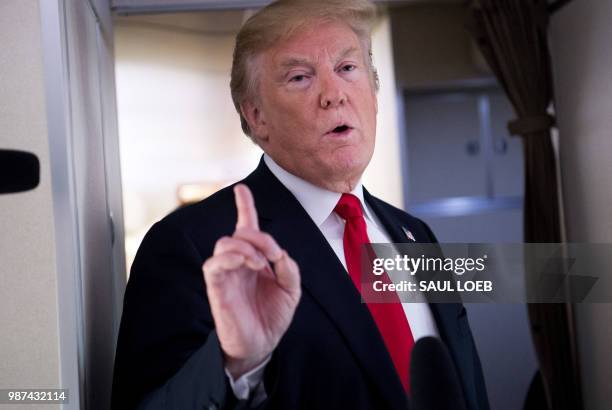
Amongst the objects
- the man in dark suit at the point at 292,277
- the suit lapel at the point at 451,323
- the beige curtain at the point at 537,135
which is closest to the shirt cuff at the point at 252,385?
the man in dark suit at the point at 292,277

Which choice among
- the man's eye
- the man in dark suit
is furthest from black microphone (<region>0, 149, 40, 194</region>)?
the man's eye

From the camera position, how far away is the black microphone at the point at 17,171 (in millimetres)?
1035

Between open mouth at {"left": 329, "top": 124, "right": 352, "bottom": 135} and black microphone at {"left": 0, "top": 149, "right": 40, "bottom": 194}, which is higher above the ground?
open mouth at {"left": 329, "top": 124, "right": 352, "bottom": 135}

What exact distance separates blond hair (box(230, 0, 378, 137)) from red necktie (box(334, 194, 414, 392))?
1.01 feet

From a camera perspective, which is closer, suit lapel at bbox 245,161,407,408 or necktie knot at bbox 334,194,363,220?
suit lapel at bbox 245,161,407,408

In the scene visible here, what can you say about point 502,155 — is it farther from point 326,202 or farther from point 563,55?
point 326,202

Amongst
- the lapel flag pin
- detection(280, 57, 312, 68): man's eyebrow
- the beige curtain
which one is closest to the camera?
→ detection(280, 57, 312, 68): man's eyebrow

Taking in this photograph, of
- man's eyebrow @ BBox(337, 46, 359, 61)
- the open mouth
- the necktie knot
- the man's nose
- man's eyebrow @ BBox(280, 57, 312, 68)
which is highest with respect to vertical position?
man's eyebrow @ BBox(337, 46, 359, 61)

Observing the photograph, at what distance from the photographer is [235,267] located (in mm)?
928

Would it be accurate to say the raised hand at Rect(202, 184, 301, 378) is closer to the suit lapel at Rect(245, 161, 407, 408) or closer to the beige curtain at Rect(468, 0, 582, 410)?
the suit lapel at Rect(245, 161, 407, 408)

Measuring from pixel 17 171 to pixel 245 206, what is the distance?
0.37 meters

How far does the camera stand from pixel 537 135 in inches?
95.3

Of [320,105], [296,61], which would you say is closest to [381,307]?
[320,105]

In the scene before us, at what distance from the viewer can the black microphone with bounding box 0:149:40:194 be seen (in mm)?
1035
